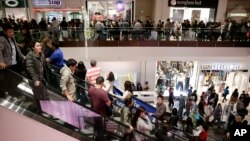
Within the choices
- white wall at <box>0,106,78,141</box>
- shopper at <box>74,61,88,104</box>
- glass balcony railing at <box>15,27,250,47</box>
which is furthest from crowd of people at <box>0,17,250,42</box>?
white wall at <box>0,106,78,141</box>

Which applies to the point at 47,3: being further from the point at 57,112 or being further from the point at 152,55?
the point at 57,112

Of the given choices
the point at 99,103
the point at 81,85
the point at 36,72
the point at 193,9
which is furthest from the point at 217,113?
the point at 193,9

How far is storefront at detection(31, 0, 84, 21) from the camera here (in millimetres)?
16156


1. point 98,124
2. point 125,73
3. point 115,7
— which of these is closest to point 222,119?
point 125,73

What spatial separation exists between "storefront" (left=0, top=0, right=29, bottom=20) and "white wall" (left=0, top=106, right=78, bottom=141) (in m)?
13.2

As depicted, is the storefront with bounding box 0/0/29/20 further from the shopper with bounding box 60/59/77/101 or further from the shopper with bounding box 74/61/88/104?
the shopper with bounding box 60/59/77/101

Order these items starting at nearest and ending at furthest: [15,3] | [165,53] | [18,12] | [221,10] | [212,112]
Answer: [212,112]
[165,53]
[15,3]
[18,12]
[221,10]

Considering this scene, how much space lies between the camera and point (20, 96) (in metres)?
4.48

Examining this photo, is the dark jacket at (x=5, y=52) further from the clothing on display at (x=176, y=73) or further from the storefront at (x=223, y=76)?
the storefront at (x=223, y=76)

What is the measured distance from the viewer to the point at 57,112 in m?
4.76

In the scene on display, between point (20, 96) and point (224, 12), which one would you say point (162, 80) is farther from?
point (20, 96)

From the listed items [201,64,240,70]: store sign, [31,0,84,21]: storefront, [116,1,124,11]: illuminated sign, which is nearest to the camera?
[201,64,240,70]: store sign

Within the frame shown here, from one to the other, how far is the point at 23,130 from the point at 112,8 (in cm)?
1381

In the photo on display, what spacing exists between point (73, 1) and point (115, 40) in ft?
19.5
